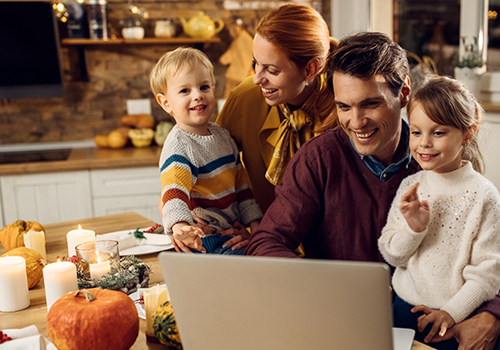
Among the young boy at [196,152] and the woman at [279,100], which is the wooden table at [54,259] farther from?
the woman at [279,100]

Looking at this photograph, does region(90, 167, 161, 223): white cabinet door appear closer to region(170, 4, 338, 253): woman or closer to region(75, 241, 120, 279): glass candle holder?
region(170, 4, 338, 253): woman

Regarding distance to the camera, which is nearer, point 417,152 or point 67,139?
point 417,152

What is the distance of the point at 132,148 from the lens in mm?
3439

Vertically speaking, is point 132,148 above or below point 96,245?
below

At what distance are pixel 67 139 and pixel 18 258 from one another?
8.27 ft

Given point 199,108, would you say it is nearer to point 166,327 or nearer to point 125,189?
point 166,327

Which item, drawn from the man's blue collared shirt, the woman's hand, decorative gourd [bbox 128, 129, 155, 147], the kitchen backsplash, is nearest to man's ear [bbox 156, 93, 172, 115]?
the woman's hand

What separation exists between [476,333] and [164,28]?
2.90 meters

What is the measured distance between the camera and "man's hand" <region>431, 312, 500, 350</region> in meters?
1.09

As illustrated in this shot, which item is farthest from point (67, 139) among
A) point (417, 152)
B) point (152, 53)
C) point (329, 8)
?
point (417, 152)

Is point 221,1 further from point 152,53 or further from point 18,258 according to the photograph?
point 18,258

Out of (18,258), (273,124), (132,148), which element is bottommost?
(132,148)

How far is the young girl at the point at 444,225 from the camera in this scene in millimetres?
1119

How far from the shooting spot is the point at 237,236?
1.50 metres
